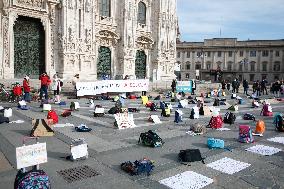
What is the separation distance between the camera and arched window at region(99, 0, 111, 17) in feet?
102

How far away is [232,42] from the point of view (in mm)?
84812

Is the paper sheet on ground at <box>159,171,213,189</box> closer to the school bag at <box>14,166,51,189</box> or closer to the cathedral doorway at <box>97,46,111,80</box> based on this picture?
the school bag at <box>14,166,51,189</box>

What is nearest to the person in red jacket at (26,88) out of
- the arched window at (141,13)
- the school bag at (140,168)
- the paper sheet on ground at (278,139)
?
the school bag at (140,168)

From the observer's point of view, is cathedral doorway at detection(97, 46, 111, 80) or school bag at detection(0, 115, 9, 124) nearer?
school bag at detection(0, 115, 9, 124)

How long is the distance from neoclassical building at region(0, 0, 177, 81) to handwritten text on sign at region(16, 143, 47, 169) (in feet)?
64.7

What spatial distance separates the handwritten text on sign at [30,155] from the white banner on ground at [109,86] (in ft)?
54.5

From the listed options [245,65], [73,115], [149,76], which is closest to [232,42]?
[245,65]

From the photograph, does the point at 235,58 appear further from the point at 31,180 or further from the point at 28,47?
the point at 31,180

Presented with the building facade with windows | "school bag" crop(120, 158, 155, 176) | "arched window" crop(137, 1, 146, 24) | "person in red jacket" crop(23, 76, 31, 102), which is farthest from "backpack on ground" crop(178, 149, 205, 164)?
the building facade with windows

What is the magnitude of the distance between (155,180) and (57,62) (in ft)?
72.5

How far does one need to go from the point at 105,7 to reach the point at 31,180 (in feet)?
93.7

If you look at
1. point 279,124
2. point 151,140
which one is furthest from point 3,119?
point 279,124

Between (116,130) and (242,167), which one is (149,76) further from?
(242,167)

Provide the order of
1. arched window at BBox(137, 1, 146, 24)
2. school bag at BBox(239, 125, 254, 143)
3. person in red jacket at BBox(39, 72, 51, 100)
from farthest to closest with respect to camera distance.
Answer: arched window at BBox(137, 1, 146, 24) < person in red jacket at BBox(39, 72, 51, 100) < school bag at BBox(239, 125, 254, 143)
